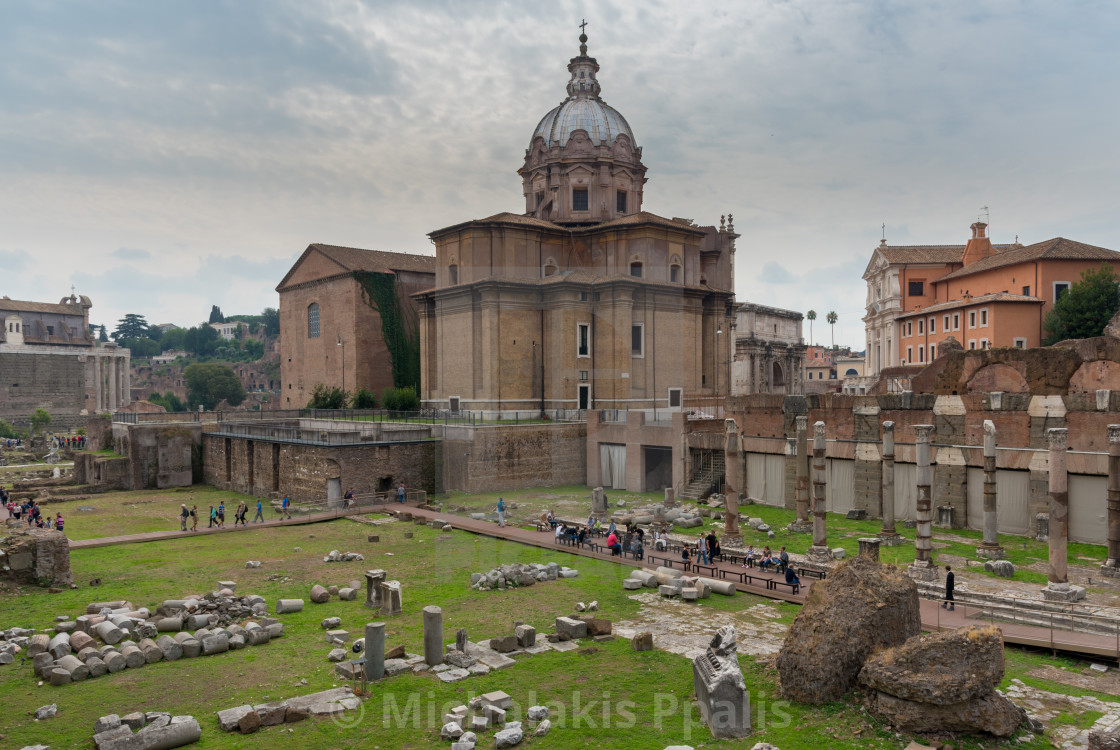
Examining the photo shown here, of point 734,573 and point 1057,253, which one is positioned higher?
point 1057,253

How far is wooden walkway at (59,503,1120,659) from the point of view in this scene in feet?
41.8

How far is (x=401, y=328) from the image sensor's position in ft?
174

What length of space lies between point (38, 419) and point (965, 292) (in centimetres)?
6876

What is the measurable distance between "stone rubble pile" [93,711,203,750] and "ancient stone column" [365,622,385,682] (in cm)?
253

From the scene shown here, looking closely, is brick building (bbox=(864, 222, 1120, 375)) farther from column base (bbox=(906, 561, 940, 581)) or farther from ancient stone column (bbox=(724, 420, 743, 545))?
column base (bbox=(906, 561, 940, 581))

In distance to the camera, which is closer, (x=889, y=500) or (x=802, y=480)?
(x=889, y=500)

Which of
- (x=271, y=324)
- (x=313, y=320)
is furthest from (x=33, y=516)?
(x=271, y=324)

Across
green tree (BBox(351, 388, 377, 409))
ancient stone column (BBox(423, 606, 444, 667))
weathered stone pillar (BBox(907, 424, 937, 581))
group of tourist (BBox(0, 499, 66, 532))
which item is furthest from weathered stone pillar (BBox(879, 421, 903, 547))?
green tree (BBox(351, 388, 377, 409))

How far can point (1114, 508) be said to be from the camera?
1752 centimetres

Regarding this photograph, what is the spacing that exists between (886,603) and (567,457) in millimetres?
23534

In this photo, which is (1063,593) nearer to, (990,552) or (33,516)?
(990,552)

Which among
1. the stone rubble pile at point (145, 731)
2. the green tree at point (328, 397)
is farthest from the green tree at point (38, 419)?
the stone rubble pile at point (145, 731)

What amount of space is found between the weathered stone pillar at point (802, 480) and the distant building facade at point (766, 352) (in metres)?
41.9

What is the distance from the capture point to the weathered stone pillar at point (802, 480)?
22.8 meters
